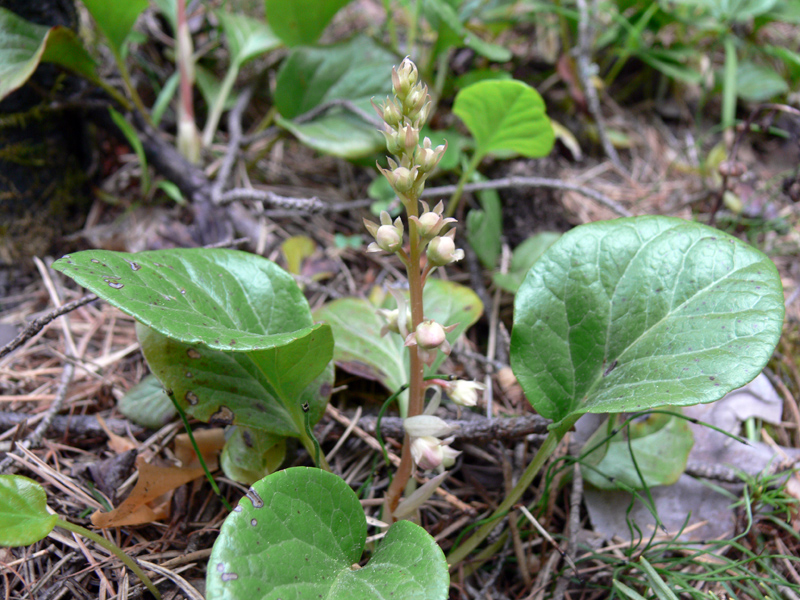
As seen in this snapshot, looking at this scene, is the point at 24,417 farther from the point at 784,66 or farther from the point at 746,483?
the point at 784,66

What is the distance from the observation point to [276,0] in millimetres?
1996

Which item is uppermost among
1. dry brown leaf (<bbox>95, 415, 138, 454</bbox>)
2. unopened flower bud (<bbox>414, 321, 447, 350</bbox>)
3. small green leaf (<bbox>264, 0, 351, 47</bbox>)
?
small green leaf (<bbox>264, 0, 351, 47</bbox>)

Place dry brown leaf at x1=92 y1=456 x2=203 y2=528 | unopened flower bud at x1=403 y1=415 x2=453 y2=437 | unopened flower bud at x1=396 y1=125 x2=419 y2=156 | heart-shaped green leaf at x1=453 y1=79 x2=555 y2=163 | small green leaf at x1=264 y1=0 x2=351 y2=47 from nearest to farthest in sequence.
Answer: unopened flower bud at x1=396 y1=125 x2=419 y2=156 < unopened flower bud at x1=403 y1=415 x2=453 y2=437 < dry brown leaf at x1=92 y1=456 x2=203 y2=528 < heart-shaped green leaf at x1=453 y1=79 x2=555 y2=163 < small green leaf at x1=264 y1=0 x2=351 y2=47

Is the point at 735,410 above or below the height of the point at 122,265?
below

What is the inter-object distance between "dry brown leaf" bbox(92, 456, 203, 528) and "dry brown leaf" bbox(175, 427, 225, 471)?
64 millimetres

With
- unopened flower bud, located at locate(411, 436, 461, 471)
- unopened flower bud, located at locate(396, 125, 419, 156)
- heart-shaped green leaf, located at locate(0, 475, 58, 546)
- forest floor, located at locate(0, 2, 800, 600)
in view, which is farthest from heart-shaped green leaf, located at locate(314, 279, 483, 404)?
heart-shaped green leaf, located at locate(0, 475, 58, 546)

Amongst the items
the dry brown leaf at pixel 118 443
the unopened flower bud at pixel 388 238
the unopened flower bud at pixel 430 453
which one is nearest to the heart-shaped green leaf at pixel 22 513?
the dry brown leaf at pixel 118 443

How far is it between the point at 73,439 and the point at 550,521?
135 centimetres

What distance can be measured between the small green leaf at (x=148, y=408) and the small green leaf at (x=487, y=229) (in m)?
1.14

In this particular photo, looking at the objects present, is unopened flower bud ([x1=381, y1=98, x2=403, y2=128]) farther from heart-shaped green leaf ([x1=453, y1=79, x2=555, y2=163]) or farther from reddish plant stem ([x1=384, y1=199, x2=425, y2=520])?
heart-shaped green leaf ([x1=453, y1=79, x2=555, y2=163])

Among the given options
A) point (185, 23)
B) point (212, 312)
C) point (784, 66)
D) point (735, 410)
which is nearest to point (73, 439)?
point (212, 312)

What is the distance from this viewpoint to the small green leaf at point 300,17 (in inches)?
79.8

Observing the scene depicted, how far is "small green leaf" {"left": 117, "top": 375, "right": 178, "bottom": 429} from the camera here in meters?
1.38

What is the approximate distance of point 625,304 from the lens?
1.18 m
